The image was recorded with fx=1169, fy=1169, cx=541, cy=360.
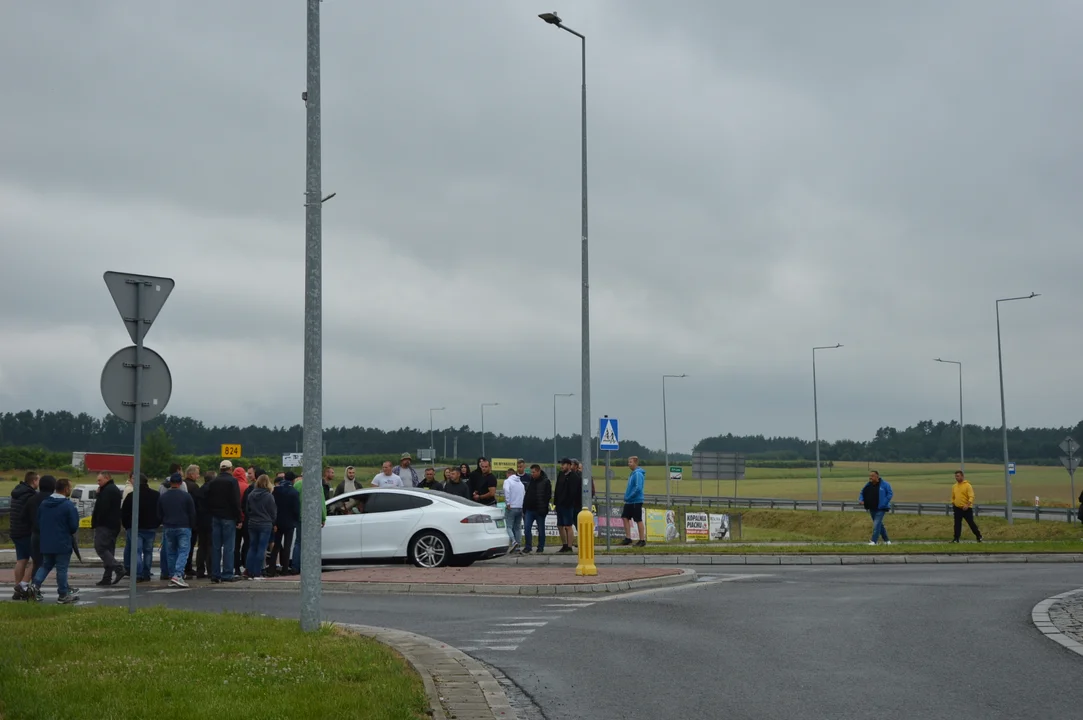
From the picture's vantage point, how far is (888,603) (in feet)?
→ 47.2

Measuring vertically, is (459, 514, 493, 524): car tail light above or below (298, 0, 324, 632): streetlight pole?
below

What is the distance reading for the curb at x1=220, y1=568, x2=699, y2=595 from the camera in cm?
1612

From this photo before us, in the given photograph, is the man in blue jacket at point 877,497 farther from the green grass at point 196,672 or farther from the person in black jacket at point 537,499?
the green grass at point 196,672

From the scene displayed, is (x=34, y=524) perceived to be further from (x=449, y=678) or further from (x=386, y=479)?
(x=449, y=678)

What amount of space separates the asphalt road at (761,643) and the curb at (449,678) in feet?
1.15

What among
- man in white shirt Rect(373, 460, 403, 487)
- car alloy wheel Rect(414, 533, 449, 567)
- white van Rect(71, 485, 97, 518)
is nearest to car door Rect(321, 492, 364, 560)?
car alloy wheel Rect(414, 533, 449, 567)

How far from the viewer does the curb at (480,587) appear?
16.1m

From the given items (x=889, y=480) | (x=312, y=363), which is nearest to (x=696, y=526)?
(x=312, y=363)

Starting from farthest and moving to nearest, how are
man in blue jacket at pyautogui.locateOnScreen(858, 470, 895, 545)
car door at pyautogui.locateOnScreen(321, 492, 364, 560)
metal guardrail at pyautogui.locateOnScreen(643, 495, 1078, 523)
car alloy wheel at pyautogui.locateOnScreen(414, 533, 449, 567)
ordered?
metal guardrail at pyautogui.locateOnScreen(643, 495, 1078, 523)
man in blue jacket at pyautogui.locateOnScreen(858, 470, 895, 545)
car door at pyautogui.locateOnScreen(321, 492, 364, 560)
car alloy wheel at pyautogui.locateOnScreen(414, 533, 449, 567)

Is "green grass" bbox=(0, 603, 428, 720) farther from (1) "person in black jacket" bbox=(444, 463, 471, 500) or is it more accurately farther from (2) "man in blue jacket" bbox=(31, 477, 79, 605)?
(1) "person in black jacket" bbox=(444, 463, 471, 500)

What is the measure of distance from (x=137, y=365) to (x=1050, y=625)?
31.9 feet

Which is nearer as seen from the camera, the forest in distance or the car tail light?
the car tail light

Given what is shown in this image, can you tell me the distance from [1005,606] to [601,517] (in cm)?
3154

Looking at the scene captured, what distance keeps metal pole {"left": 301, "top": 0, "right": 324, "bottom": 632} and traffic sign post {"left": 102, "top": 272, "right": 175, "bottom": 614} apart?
1992mm
